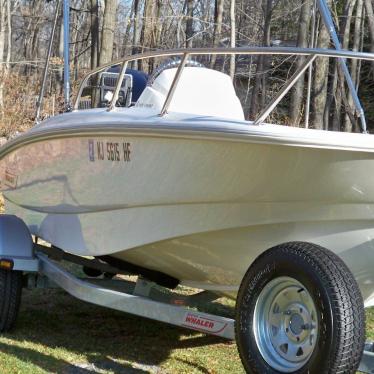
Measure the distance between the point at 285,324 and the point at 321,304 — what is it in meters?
0.39

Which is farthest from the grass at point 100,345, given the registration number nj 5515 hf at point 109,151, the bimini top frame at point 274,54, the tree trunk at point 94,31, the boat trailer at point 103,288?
the tree trunk at point 94,31

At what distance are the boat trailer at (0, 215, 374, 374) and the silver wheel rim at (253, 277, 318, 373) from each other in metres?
0.27

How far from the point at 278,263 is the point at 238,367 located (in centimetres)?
148

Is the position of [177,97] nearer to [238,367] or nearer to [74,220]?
[74,220]

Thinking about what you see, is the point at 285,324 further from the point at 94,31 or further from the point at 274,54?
the point at 94,31

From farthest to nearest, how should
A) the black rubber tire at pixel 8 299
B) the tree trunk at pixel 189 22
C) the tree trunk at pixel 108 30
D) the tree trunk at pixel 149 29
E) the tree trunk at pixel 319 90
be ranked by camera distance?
the tree trunk at pixel 189 22 < the tree trunk at pixel 149 29 < the tree trunk at pixel 108 30 < the black rubber tire at pixel 8 299 < the tree trunk at pixel 319 90

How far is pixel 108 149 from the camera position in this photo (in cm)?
459

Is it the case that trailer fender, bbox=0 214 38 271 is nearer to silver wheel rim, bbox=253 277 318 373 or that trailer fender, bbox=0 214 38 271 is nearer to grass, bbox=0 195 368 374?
grass, bbox=0 195 368 374

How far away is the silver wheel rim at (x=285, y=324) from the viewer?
11.6 feet

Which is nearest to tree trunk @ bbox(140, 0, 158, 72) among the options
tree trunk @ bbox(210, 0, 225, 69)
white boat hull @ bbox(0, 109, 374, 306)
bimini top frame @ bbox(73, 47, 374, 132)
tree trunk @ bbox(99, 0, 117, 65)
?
tree trunk @ bbox(99, 0, 117, 65)

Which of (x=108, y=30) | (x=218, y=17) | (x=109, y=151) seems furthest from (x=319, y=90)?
(x=218, y=17)

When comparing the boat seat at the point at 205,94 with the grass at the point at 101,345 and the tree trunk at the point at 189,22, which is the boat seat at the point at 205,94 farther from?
the tree trunk at the point at 189,22

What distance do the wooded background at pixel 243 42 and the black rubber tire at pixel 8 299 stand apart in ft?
6.16

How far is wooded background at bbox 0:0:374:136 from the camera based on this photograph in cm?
457
